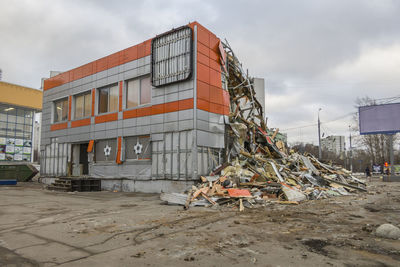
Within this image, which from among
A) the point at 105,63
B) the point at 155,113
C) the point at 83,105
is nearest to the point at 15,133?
the point at 83,105

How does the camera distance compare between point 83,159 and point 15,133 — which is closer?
point 83,159

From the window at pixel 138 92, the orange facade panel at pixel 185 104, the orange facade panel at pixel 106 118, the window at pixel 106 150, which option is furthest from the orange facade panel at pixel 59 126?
the orange facade panel at pixel 185 104

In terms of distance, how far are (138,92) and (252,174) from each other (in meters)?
8.27

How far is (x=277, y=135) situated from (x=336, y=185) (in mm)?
7520

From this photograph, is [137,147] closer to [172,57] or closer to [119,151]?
[119,151]

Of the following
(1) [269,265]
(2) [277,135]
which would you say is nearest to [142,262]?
(1) [269,265]

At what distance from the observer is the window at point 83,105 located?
63.4 ft

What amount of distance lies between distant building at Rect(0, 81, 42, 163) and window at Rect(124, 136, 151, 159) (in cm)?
3139

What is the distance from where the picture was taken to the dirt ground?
162 inches

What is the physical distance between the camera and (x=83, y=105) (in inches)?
781

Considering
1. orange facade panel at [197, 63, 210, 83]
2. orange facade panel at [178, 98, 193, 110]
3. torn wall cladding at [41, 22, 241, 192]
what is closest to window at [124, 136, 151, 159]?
torn wall cladding at [41, 22, 241, 192]

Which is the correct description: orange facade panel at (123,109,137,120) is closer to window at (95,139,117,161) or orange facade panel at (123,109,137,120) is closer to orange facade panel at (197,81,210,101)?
window at (95,139,117,161)

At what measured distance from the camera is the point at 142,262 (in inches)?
158

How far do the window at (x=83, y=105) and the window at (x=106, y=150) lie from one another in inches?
106
